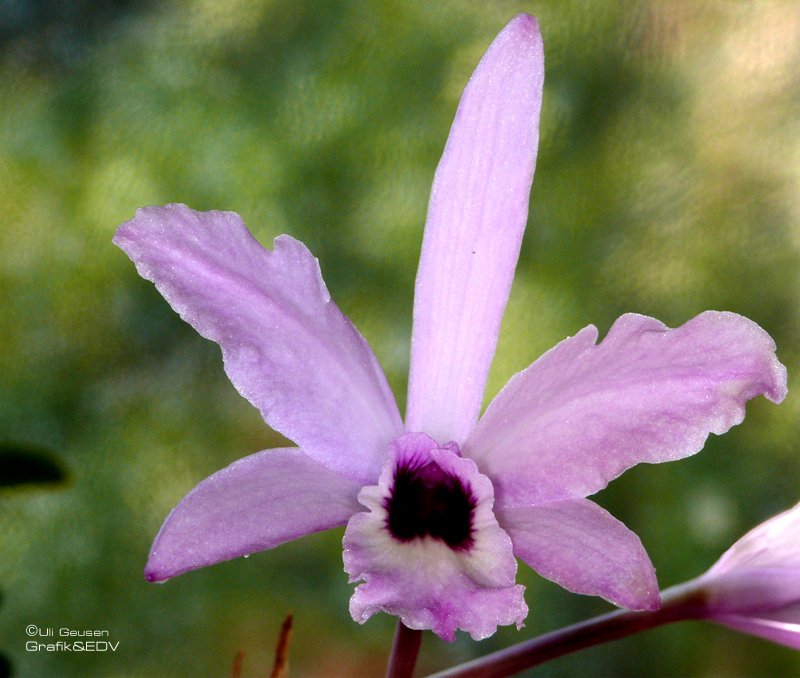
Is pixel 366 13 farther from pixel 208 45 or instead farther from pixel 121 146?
pixel 121 146

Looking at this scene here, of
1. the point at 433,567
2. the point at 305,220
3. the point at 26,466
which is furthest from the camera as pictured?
the point at 305,220

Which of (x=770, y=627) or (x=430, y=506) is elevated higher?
(x=430, y=506)

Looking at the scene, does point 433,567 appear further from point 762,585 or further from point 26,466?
point 26,466

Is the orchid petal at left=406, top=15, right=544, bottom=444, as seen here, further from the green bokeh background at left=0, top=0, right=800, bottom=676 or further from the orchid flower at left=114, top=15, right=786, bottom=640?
the green bokeh background at left=0, top=0, right=800, bottom=676

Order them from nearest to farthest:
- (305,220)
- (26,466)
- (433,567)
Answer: (433,567)
(26,466)
(305,220)

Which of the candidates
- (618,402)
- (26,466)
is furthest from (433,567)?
(26,466)

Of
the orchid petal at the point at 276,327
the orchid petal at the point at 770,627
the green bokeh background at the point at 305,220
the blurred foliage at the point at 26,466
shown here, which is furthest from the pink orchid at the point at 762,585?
the blurred foliage at the point at 26,466

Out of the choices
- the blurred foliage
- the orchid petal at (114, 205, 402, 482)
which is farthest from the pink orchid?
the blurred foliage
